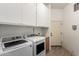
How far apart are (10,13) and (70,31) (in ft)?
5.22

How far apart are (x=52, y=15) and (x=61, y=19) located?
0.64 ft

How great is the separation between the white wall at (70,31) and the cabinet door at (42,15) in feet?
1.29

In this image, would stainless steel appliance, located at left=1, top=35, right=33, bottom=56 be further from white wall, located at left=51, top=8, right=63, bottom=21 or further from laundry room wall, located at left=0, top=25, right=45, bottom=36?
white wall, located at left=51, top=8, right=63, bottom=21

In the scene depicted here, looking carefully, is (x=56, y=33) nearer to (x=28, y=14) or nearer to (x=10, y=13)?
(x=28, y=14)

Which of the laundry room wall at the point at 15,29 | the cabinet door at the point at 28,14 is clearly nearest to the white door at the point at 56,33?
the laundry room wall at the point at 15,29

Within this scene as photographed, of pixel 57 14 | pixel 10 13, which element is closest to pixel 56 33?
pixel 57 14

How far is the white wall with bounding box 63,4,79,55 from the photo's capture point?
7.10 ft

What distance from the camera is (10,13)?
109 cm

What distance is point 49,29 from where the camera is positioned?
205 cm

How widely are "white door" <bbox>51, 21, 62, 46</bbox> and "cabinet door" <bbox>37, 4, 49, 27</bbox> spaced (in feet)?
0.51

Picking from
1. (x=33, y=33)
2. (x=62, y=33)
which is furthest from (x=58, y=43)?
(x=33, y=33)

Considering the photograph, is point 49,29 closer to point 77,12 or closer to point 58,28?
point 58,28

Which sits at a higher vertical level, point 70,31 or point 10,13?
point 10,13

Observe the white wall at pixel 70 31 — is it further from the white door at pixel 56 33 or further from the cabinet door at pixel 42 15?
the cabinet door at pixel 42 15
